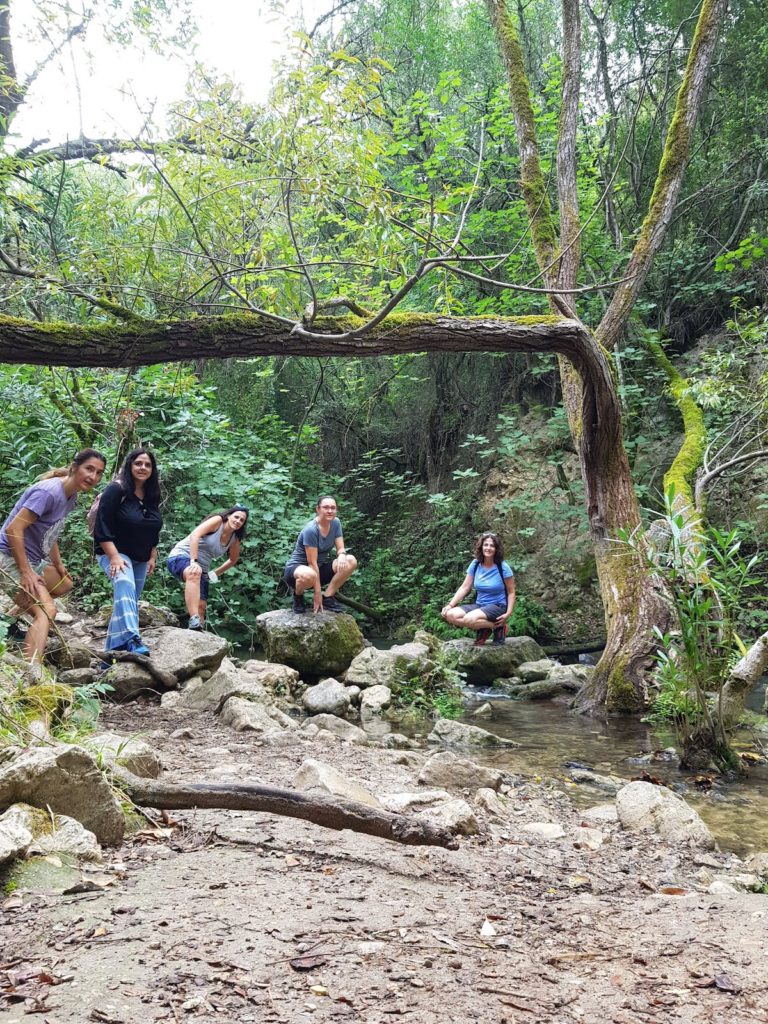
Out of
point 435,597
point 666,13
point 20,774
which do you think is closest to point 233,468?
point 435,597

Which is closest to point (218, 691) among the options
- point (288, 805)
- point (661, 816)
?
point (288, 805)

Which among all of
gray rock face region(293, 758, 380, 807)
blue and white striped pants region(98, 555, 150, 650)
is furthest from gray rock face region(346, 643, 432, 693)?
gray rock face region(293, 758, 380, 807)

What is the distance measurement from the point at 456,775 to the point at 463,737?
183cm

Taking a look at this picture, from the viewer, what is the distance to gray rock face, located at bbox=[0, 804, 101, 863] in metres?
2.25

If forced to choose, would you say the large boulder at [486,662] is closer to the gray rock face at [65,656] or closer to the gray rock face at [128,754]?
the gray rock face at [65,656]

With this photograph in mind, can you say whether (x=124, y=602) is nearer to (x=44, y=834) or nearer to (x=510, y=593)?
(x=44, y=834)

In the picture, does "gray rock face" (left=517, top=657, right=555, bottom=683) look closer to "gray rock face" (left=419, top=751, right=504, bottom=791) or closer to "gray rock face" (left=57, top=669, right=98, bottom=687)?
"gray rock face" (left=419, top=751, right=504, bottom=791)

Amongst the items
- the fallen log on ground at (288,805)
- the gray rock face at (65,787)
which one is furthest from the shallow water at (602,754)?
the gray rock face at (65,787)

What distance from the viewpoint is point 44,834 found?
2396mm

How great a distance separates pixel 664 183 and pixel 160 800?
8.37 meters

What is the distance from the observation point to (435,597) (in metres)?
13.2

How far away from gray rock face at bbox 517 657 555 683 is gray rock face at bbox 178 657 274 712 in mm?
3806

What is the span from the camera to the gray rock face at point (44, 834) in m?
2.25

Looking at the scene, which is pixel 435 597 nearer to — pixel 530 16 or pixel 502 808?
pixel 502 808
